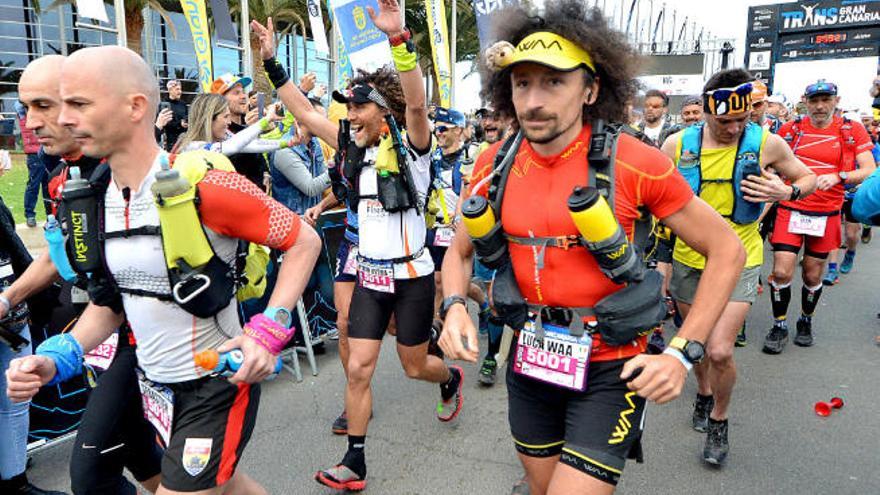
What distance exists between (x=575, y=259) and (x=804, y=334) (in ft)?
15.8

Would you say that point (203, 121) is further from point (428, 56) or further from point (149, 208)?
point (428, 56)

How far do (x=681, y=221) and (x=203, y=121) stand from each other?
354 centimetres

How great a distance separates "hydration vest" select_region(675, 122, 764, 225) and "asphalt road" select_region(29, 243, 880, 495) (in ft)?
4.73

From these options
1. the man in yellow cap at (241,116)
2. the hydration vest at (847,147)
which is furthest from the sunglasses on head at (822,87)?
the man in yellow cap at (241,116)

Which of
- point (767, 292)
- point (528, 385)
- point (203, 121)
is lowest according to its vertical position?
point (767, 292)

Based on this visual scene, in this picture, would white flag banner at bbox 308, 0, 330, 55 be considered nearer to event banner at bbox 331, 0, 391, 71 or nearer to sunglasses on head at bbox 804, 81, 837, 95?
event banner at bbox 331, 0, 391, 71

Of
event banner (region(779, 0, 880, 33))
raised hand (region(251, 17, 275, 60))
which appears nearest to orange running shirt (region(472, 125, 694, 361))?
raised hand (region(251, 17, 275, 60))

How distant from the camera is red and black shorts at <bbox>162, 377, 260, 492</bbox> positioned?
Answer: 6.81 feet

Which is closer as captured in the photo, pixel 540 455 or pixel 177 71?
pixel 540 455

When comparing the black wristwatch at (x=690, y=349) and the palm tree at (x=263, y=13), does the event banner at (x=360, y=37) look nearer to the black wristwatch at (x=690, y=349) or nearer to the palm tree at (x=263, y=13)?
the black wristwatch at (x=690, y=349)

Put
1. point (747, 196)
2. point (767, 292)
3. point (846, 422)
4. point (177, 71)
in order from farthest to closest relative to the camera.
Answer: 1. point (177, 71)
2. point (767, 292)
3. point (846, 422)
4. point (747, 196)

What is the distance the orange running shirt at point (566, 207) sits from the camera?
2094mm

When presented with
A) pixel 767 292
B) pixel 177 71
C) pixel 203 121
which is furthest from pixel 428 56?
pixel 203 121

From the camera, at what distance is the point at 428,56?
28.8 metres
